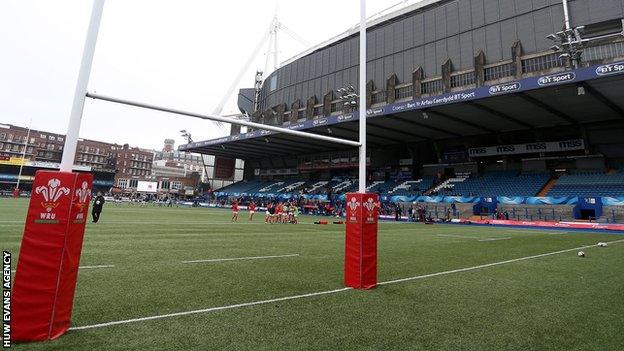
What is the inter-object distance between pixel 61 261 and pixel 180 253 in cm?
604

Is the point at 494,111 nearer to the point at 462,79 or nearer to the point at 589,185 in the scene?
the point at 589,185

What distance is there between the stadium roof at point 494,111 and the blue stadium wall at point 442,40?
9.90m

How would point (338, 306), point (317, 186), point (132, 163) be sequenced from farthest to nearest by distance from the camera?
point (132, 163)
point (317, 186)
point (338, 306)

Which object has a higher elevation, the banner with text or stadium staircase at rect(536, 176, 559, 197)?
the banner with text

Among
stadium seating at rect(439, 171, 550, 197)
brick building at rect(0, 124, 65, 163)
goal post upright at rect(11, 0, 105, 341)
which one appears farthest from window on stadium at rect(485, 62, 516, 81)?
brick building at rect(0, 124, 65, 163)

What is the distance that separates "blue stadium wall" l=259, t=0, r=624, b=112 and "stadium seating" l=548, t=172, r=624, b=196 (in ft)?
48.6

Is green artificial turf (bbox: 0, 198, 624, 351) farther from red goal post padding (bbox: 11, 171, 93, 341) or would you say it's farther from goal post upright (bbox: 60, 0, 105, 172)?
goal post upright (bbox: 60, 0, 105, 172)

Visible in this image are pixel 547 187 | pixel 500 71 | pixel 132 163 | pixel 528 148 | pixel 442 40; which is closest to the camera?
pixel 547 187

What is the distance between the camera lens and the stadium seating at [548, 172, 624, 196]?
28016 mm

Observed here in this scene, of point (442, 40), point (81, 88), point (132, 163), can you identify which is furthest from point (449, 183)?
point (132, 163)

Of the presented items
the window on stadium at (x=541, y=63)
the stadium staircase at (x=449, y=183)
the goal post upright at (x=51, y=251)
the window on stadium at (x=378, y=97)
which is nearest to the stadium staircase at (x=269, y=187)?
the window on stadium at (x=378, y=97)

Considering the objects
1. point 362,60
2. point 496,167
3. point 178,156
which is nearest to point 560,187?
point 496,167

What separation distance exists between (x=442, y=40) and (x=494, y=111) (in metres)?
19.2

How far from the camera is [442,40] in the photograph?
46.3 metres
